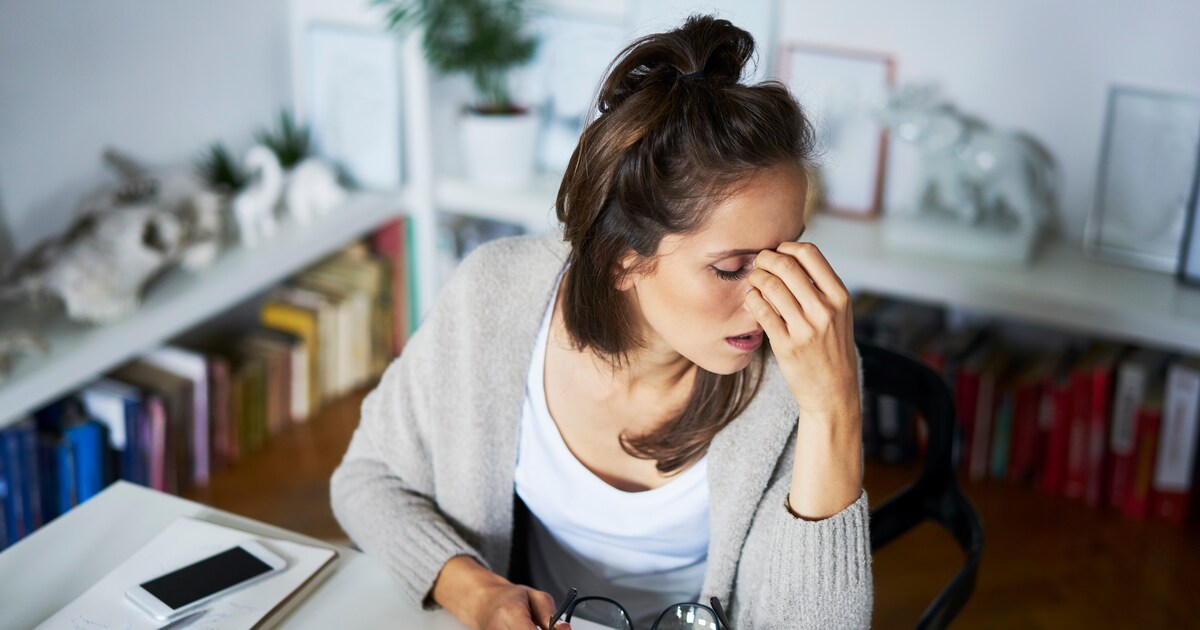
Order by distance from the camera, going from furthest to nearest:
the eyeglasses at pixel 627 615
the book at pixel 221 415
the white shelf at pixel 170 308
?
the book at pixel 221 415, the white shelf at pixel 170 308, the eyeglasses at pixel 627 615

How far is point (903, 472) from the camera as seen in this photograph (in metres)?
2.69

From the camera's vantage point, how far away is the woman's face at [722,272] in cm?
118

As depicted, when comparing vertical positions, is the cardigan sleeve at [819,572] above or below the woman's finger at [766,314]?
below

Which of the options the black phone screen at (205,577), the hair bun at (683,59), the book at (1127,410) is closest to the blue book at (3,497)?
the black phone screen at (205,577)

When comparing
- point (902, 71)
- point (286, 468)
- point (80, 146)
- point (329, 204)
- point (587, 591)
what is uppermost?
point (902, 71)

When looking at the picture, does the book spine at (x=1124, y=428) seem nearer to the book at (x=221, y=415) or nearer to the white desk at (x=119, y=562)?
the white desk at (x=119, y=562)

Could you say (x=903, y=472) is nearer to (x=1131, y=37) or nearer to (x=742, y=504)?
(x=1131, y=37)

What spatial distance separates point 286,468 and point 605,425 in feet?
4.87

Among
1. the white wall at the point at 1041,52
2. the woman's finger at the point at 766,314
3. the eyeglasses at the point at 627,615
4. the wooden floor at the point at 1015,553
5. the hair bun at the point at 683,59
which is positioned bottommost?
the wooden floor at the point at 1015,553

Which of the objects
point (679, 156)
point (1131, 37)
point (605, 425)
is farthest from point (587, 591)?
point (1131, 37)

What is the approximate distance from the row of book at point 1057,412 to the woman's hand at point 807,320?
4.69 ft

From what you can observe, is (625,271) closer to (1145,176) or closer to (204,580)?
(204,580)

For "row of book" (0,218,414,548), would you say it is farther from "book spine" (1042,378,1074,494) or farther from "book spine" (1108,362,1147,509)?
"book spine" (1108,362,1147,509)

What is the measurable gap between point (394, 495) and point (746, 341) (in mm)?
488
